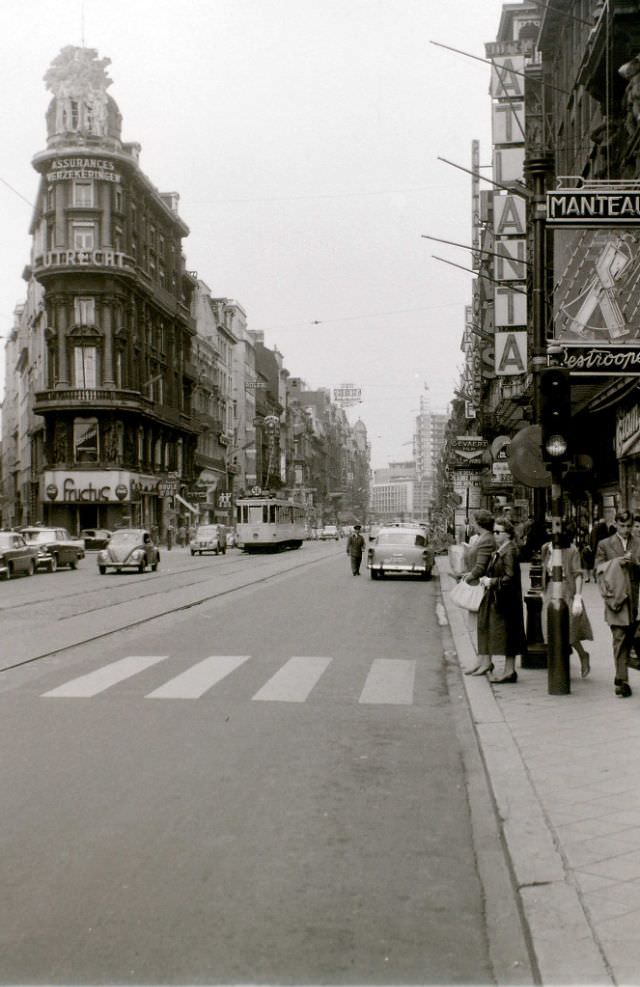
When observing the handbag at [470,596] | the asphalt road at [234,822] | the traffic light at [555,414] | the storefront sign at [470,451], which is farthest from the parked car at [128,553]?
the traffic light at [555,414]

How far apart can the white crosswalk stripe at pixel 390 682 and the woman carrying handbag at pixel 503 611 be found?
0.98m

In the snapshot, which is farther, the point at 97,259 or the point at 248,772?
the point at 97,259

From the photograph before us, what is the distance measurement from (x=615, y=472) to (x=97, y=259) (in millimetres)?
42004

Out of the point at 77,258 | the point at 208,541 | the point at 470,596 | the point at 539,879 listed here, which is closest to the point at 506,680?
the point at 470,596

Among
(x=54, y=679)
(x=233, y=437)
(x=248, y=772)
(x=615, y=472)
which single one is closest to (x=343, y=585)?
(x=615, y=472)

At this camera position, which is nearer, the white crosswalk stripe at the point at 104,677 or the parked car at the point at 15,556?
the white crosswalk stripe at the point at 104,677

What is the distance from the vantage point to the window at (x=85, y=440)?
64.0 meters

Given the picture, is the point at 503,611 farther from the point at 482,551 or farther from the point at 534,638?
the point at 534,638

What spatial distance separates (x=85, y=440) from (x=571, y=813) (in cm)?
5988

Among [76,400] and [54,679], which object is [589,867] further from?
[76,400]

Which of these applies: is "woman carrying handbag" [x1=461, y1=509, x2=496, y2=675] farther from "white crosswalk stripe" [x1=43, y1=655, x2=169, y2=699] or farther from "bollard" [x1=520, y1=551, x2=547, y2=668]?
"white crosswalk stripe" [x1=43, y1=655, x2=169, y2=699]

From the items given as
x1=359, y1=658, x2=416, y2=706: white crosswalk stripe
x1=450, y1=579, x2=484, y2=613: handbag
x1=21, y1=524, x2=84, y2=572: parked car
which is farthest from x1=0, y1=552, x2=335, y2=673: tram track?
x1=21, y1=524, x2=84, y2=572: parked car

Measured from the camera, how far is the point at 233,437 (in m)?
107

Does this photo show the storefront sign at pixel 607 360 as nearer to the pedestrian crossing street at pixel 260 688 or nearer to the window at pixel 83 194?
the pedestrian crossing street at pixel 260 688
